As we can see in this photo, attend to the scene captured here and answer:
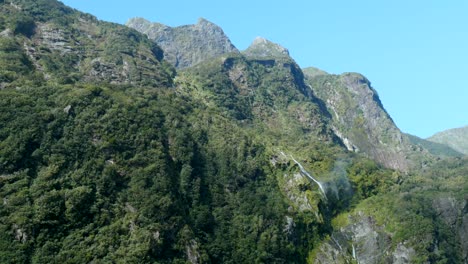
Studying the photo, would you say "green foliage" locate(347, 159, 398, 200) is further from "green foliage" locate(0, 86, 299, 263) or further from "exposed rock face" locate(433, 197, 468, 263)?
"green foliage" locate(0, 86, 299, 263)

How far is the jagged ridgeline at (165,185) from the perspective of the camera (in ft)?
293

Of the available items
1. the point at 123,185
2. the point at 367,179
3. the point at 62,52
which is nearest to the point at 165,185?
the point at 123,185

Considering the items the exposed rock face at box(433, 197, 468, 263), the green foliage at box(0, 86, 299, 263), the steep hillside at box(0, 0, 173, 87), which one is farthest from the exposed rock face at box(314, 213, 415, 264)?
the steep hillside at box(0, 0, 173, 87)

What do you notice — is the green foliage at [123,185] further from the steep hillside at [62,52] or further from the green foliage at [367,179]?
the green foliage at [367,179]

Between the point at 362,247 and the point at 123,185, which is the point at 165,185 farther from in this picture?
the point at 362,247

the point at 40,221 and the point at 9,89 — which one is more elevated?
the point at 9,89

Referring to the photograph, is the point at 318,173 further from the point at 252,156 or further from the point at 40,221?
the point at 40,221

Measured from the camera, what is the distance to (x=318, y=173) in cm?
14250

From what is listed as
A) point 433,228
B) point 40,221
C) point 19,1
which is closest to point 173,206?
point 40,221

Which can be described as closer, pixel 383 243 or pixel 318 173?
pixel 383 243

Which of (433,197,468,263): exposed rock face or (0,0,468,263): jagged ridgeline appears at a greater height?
(0,0,468,263): jagged ridgeline

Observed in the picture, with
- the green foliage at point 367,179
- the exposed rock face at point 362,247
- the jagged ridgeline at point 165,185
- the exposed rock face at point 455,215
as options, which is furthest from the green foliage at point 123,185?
the exposed rock face at point 455,215

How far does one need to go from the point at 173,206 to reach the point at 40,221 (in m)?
26.4

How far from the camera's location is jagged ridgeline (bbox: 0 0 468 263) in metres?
89.2
